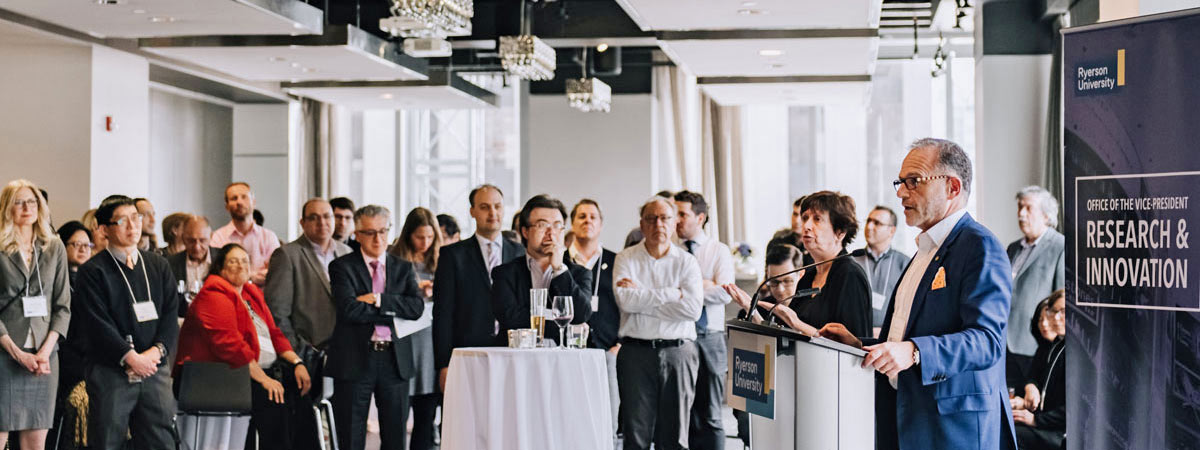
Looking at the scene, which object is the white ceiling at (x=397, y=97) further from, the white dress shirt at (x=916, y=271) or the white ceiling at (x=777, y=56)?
the white dress shirt at (x=916, y=271)

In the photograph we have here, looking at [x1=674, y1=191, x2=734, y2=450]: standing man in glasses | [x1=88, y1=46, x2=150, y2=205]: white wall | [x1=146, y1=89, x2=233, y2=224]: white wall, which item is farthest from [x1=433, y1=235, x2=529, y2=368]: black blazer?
[x1=146, y1=89, x2=233, y2=224]: white wall

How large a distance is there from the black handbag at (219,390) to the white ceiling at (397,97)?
6303mm

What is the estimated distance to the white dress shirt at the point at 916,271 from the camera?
3.24m

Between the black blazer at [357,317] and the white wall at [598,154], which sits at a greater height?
the white wall at [598,154]

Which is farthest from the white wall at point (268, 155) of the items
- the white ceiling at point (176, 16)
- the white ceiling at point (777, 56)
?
the white ceiling at point (777, 56)

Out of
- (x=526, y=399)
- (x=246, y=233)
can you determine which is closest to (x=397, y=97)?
(x=246, y=233)

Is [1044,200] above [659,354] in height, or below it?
above

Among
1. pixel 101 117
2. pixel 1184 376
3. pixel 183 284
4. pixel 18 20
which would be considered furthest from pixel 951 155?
pixel 101 117

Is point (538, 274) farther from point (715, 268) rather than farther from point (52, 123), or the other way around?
point (52, 123)

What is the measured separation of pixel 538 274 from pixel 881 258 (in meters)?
2.40

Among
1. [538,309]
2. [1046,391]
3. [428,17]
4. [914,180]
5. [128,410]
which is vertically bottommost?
[128,410]

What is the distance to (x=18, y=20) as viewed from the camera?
29.6 ft

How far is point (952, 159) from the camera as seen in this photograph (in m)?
3.17

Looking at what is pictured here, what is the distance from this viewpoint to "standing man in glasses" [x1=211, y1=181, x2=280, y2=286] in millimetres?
8055
